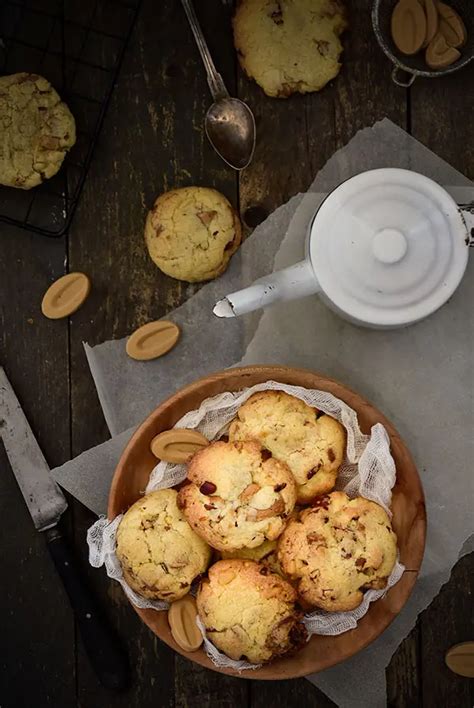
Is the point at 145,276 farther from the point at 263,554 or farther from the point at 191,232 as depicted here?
the point at 263,554

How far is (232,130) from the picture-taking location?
139 cm

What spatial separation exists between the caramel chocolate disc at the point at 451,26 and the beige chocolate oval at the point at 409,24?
0.03 metres

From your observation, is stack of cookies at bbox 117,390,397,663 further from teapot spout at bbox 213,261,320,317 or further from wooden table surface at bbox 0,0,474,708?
wooden table surface at bbox 0,0,474,708

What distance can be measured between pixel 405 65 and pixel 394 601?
822 millimetres

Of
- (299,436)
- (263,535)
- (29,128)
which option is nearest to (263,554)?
(263,535)

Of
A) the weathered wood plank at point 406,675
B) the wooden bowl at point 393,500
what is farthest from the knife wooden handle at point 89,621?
the weathered wood plank at point 406,675

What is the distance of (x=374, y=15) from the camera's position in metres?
1.35

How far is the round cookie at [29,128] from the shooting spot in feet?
4.53

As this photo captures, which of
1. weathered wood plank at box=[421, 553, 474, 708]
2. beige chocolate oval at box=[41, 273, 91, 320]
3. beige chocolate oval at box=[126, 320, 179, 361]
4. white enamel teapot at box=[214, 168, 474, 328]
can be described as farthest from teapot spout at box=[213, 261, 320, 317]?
weathered wood plank at box=[421, 553, 474, 708]

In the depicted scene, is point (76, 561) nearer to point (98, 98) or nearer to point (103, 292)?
point (103, 292)

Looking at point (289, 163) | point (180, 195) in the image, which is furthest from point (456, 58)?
point (180, 195)

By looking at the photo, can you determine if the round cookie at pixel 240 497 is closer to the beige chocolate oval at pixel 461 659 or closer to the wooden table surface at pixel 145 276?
the wooden table surface at pixel 145 276

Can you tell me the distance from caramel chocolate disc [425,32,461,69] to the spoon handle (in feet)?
1.09

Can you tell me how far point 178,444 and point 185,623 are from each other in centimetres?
26
